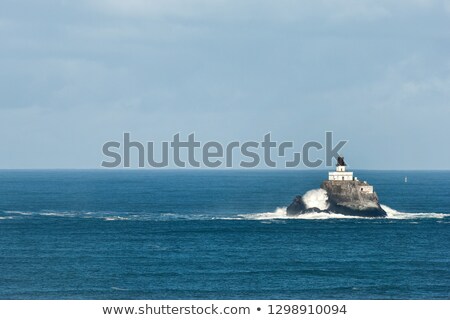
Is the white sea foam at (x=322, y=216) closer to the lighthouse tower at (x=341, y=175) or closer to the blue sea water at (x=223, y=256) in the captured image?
the blue sea water at (x=223, y=256)

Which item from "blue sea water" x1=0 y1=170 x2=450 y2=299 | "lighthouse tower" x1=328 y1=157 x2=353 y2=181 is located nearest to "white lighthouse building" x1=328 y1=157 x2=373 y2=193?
"lighthouse tower" x1=328 y1=157 x2=353 y2=181

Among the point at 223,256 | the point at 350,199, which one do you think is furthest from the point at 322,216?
the point at 223,256

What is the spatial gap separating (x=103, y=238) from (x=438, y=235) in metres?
49.6

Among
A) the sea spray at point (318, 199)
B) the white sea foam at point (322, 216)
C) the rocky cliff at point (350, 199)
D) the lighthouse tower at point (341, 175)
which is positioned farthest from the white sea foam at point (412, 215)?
the sea spray at point (318, 199)

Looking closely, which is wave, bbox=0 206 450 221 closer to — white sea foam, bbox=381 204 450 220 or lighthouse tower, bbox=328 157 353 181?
white sea foam, bbox=381 204 450 220

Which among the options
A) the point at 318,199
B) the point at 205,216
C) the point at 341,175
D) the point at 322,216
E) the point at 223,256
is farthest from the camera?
the point at 205,216

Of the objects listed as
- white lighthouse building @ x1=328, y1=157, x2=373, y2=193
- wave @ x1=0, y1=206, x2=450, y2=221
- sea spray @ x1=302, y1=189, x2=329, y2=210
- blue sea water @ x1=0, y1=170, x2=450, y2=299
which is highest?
white lighthouse building @ x1=328, y1=157, x2=373, y2=193

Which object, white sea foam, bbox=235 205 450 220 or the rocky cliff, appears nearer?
the rocky cliff

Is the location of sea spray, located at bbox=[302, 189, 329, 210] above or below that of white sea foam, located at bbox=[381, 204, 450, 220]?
above

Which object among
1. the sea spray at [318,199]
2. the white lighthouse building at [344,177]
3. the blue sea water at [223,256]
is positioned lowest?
the blue sea water at [223,256]

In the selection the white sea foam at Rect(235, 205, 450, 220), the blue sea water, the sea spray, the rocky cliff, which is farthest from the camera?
the sea spray

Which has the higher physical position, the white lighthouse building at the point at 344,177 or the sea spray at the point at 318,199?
the white lighthouse building at the point at 344,177

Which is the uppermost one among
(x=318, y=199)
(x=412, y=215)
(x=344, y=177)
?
(x=344, y=177)

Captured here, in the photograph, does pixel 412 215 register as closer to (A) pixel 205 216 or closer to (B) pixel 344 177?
(B) pixel 344 177
